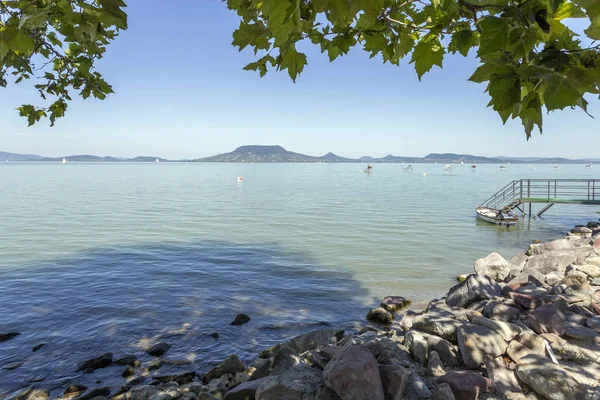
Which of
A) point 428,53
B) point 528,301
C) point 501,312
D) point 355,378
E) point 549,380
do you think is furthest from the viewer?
point 528,301

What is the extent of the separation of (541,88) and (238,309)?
11.5 meters

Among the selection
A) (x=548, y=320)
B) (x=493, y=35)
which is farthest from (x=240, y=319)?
(x=493, y=35)

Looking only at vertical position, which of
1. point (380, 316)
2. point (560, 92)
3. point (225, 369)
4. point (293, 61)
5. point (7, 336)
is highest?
point (293, 61)

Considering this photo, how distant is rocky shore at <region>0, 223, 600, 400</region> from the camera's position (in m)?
4.31

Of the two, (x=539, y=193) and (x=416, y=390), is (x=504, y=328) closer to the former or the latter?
(x=416, y=390)

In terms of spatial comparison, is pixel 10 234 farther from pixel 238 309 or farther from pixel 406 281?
pixel 406 281

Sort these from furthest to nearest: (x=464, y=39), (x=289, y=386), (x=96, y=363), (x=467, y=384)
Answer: (x=96, y=363)
(x=289, y=386)
(x=467, y=384)
(x=464, y=39)

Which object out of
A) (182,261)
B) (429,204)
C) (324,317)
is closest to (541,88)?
(324,317)

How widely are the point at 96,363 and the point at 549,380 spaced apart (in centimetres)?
913

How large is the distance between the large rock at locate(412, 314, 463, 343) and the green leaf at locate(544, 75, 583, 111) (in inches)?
223

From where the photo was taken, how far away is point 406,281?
14.3m

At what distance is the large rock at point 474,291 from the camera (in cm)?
839

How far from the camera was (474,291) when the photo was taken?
8555 millimetres

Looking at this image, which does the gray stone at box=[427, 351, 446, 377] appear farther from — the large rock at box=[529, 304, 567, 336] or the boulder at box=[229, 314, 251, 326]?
the boulder at box=[229, 314, 251, 326]
